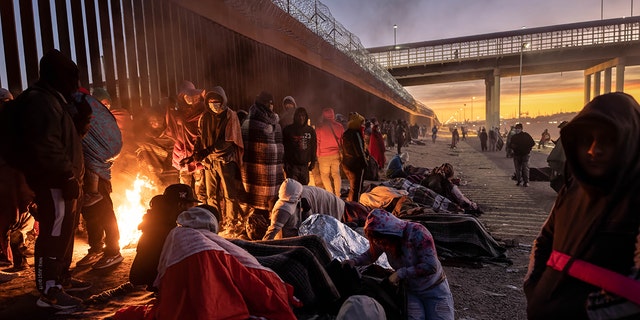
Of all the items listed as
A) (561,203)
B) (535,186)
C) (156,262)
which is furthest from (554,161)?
(156,262)

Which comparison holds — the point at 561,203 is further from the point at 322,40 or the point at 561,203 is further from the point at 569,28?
the point at 569,28

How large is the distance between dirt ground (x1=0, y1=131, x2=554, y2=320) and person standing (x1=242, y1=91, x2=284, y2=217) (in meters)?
1.71

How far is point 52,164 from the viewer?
2.88m

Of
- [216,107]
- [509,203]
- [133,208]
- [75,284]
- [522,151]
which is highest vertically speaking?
[216,107]

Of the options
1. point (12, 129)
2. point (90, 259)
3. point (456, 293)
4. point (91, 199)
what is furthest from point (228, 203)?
point (456, 293)

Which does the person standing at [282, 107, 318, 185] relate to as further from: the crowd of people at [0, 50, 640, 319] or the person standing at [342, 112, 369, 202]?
the person standing at [342, 112, 369, 202]

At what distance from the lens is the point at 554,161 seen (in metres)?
7.61

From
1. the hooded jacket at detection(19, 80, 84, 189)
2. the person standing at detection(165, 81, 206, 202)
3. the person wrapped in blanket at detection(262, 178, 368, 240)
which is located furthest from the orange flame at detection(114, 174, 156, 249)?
the hooded jacket at detection(19, 80, 84, 189)

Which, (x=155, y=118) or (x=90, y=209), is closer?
(x=90, y=209)

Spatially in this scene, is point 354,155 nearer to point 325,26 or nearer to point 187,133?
point 187,133

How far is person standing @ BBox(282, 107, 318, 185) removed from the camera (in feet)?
20.4

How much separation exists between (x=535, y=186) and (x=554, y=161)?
11.5 ft

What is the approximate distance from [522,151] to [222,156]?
853 cm

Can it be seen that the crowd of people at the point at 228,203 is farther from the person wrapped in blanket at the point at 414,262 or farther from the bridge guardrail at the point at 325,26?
the bridge guardrail at the point at 325,26
